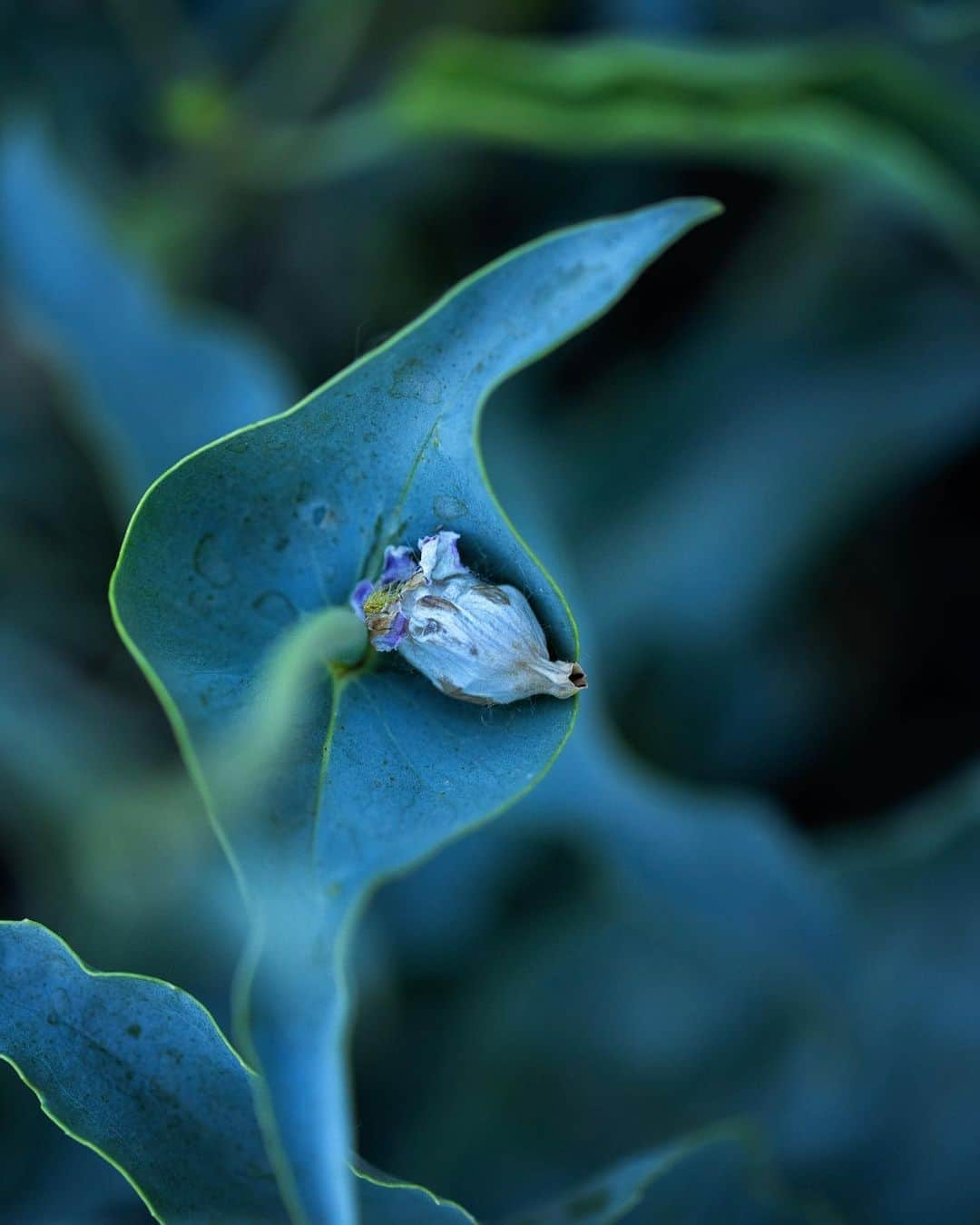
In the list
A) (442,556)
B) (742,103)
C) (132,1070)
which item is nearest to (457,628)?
(442,556)

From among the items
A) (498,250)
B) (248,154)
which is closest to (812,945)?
(498,250)

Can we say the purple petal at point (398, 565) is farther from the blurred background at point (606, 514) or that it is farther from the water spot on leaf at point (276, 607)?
the blurred background at point (606, 514)

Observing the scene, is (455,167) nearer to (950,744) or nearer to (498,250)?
(498,250)

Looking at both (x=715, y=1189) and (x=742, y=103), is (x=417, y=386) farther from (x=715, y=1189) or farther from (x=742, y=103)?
(x=742, y=103)

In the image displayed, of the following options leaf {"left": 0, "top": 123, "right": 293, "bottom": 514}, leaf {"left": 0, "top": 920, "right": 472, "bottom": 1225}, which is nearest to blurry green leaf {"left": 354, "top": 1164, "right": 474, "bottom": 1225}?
leaf {"left": 0, "top": 920, "right": 472, "bottom": 1225}

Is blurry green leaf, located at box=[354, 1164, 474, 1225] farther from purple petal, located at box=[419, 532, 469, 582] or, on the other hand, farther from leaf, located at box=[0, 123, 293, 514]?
leaf, located at box=[0, 123, 293, 514]

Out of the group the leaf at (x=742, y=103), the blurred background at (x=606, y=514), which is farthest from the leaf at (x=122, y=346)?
the leaf at (x=742, y=103)
